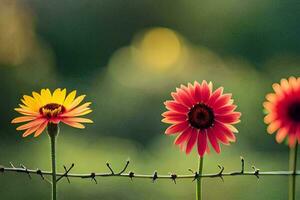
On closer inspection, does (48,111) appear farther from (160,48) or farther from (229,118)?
(160,48)

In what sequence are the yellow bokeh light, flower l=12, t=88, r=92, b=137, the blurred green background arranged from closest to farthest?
flower l=12, t=88, r=92, b=137
the blurred green background
the yellow bokeh light

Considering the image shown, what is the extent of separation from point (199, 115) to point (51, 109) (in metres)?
0.10

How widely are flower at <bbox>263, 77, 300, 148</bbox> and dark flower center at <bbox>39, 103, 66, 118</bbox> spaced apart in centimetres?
14

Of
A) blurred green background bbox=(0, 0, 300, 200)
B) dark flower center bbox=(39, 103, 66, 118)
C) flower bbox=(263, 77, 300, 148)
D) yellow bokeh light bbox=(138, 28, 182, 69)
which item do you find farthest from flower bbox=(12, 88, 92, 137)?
yellow bokeh light bbox=(138, 28, 182, 69)

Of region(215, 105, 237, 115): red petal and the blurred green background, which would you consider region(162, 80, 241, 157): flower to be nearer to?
region(215, 105, 237, 115): red petal

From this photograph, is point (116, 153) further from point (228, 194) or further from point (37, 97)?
point (37, 97)

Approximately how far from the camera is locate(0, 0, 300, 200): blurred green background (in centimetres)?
170

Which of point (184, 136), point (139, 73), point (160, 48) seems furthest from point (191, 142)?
point (160, 48)

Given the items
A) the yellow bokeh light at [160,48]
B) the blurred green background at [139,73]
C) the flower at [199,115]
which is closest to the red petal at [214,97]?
the flower at [199,115]

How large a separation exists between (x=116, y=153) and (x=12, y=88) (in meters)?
0.74

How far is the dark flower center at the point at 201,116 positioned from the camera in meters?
0.44

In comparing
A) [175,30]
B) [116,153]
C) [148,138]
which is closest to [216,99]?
[116,153]

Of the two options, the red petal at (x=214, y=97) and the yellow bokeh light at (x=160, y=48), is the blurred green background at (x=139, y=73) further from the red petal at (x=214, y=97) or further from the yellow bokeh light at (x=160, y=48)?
the red petal at (x=214, y=97)

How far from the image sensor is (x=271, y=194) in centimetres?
165
